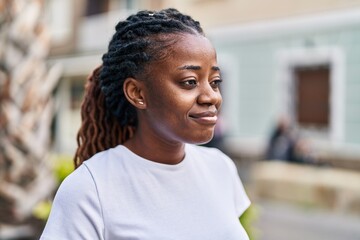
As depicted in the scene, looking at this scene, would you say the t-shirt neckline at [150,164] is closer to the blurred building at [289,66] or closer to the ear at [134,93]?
the ear at [134,93]

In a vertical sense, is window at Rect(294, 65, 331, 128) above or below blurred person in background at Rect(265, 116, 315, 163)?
above

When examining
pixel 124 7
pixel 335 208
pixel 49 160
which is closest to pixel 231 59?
pixel 124 7

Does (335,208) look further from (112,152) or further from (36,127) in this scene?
(112,152)

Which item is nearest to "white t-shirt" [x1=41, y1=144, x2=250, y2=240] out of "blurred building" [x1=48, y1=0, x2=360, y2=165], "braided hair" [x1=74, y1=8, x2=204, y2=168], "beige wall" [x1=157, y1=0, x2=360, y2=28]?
"braided hair" [x1=74, y1=8, x2=204, y2=168]

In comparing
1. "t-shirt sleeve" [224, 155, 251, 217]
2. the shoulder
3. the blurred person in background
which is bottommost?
the blurred person in background

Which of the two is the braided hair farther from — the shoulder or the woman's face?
the shoulder

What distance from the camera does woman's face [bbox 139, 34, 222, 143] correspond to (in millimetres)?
1382

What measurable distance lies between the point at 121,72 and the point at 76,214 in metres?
0.36

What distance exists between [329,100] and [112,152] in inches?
428

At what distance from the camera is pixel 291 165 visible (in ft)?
28.8

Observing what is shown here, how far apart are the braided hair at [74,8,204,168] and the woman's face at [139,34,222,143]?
3 centimetres

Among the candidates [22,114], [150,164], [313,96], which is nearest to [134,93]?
[150,164]

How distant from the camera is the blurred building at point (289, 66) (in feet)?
37.7

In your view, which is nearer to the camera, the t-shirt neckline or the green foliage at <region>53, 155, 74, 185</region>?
the t-shirt neckline
